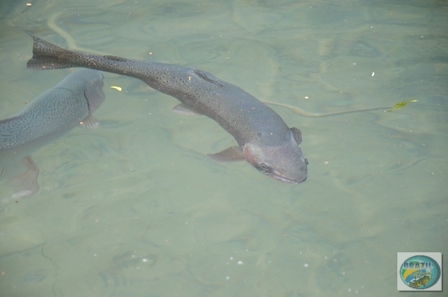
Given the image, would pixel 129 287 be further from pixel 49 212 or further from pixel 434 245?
pixel 434 245

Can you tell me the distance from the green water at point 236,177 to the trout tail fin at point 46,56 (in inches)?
20.6

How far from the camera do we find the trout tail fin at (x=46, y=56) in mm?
4273

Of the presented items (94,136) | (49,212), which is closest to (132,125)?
(94,136)

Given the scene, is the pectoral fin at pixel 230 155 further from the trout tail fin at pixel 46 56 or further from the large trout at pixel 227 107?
the trout tail fin at pixel 46 56

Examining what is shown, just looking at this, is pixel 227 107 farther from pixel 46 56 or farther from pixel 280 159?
pixel 46 56

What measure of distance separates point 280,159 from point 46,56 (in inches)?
85.2

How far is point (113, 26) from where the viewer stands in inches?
231

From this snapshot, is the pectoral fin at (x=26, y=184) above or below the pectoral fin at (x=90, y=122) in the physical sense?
below

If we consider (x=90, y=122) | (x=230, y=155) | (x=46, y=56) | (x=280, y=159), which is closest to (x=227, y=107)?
(x=230, y=155)

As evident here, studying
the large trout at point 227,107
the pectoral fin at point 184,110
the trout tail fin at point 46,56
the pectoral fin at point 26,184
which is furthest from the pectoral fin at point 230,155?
the trout tail fin at point 46,56

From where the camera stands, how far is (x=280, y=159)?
3633mm

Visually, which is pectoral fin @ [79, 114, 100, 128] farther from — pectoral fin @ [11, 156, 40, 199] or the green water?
pectoral fin @ [11, 156, 40, 199]

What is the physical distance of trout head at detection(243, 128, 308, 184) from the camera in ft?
11.8

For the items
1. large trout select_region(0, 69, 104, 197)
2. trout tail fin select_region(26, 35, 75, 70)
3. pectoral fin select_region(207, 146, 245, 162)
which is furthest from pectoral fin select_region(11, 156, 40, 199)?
pectoral fin select_region(207, 146, 245, 162)
